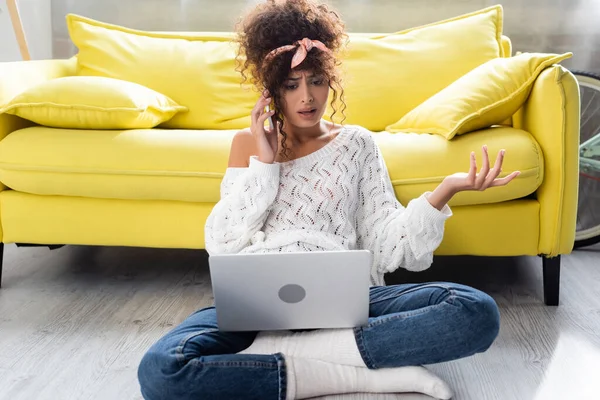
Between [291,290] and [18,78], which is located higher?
[18,78]

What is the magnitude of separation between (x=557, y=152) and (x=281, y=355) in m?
1.06

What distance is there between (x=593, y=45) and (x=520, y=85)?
109cm

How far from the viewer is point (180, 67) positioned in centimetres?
260

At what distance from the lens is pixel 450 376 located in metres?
1.62

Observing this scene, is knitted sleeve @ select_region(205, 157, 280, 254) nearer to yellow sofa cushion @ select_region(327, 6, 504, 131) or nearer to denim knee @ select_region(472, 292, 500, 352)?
denim knee @ select_region(472, 292, 500, 352)

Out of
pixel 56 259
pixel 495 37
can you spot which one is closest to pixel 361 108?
pixel 495 37

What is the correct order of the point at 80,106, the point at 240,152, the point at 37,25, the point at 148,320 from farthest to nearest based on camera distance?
the point at 37,25 < the point at 80,106 < the point at 148,320 < the point at 240,152

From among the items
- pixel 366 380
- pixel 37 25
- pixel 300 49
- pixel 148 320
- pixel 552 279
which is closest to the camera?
pixel 366 380

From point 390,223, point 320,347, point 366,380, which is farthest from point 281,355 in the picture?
point 390,223

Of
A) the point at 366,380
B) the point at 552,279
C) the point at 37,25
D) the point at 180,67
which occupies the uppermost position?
the point at 37,25

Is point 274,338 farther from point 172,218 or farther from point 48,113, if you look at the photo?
point 48,113

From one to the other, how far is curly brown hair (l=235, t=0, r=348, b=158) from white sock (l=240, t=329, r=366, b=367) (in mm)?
485

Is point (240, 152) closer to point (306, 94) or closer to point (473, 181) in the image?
point (306, 94)

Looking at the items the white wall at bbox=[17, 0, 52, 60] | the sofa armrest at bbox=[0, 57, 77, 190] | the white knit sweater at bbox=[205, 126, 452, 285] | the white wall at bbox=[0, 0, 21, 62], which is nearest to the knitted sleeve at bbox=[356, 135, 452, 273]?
the white knit sweater at bbox=[205, 126, 452, 285]
